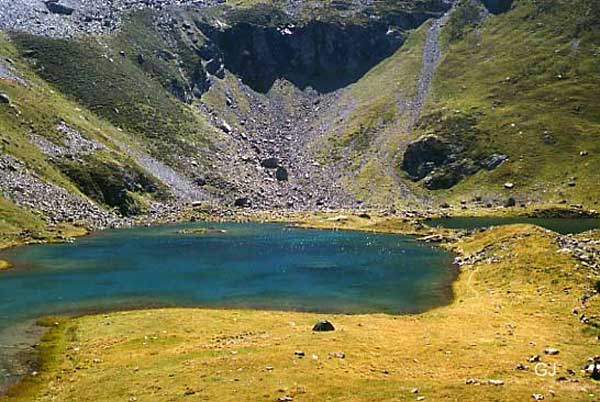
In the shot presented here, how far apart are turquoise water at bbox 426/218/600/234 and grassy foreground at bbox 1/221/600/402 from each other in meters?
92.0

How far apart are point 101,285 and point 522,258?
59971 mm

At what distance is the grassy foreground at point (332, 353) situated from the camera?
39875 mm

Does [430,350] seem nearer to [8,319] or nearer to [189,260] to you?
[8,319]

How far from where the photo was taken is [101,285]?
9006cm

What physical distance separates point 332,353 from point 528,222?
145909 mm

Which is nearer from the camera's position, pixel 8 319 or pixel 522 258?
pixel 8 319

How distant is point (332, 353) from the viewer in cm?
4931

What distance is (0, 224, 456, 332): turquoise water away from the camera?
262ft

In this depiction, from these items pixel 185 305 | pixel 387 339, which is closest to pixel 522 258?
pixel 387 339

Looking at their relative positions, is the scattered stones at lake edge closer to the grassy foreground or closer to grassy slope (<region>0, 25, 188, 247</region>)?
grassy slope (<region>0, 25, 188, 247</region>)

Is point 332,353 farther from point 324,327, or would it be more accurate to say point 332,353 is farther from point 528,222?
point 528,222

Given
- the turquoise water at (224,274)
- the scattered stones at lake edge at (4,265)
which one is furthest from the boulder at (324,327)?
the scattered stones at lake edge at (4,265)

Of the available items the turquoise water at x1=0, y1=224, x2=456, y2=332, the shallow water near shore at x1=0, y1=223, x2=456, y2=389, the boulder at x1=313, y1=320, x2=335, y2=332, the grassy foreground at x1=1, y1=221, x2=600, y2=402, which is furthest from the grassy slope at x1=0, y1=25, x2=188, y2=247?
the boulder at x1=313, y1=320, x2=335, y2=332

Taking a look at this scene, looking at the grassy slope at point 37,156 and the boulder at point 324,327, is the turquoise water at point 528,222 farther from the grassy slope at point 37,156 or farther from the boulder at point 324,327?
the boulder at point 324,327
